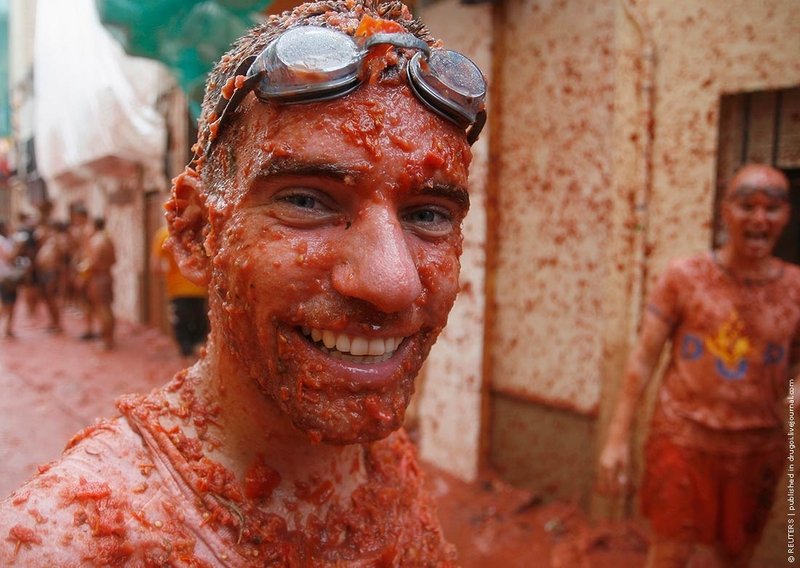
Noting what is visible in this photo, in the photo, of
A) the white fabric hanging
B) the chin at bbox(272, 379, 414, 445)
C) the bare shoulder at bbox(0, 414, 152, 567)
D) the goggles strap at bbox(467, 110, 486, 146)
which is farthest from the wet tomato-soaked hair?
the white fabric hanging

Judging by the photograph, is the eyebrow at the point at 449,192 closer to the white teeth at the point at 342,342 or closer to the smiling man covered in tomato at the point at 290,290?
the smiling man covered in tomato at the point at 290,290

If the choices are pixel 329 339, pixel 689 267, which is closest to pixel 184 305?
pixel 689 267

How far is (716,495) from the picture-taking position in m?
3.22

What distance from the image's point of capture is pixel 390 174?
4.07ft

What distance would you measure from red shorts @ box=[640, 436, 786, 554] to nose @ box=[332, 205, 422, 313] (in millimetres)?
2716

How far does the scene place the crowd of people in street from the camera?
9555 millimetres

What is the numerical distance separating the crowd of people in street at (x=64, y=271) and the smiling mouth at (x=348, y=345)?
937 centimetres

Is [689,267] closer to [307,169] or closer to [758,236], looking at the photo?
[758,236]

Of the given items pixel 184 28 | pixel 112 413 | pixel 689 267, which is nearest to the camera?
pixel 689 267

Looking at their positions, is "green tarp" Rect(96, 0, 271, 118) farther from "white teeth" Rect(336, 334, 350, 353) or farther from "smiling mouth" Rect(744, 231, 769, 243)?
"white teeth" Rect(336, 334, 350, 353)

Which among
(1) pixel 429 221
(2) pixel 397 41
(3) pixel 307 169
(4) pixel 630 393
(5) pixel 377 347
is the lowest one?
(4) pixel 630 393

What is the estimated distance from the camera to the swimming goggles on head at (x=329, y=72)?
1213mm

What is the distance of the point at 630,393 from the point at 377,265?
2719 mm

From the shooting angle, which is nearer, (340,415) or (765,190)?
(340,415)
